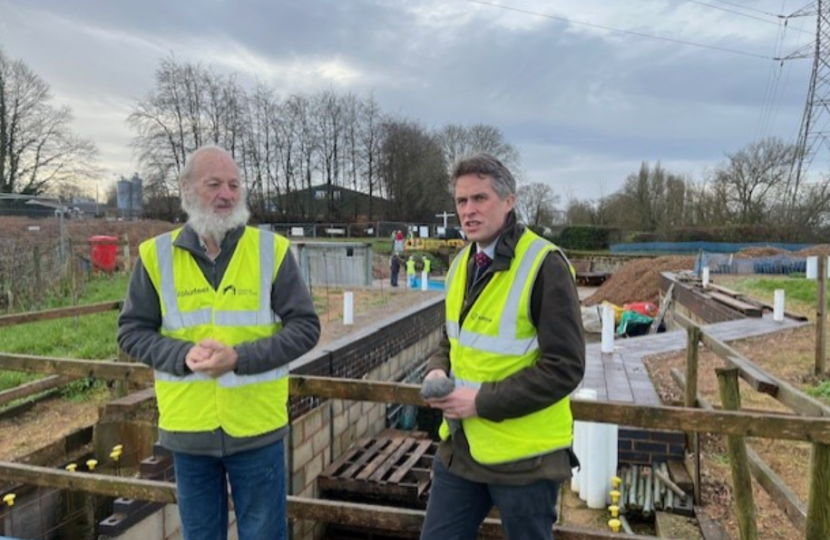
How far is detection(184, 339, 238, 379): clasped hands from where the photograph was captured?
1916 millimetres

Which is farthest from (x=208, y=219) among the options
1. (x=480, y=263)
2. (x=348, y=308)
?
(x=348, y=308)

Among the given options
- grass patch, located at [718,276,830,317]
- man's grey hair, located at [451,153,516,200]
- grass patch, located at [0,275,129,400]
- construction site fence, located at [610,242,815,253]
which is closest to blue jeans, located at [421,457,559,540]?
man's grey hair, located at [451,153,516,200]

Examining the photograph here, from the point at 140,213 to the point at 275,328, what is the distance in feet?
148

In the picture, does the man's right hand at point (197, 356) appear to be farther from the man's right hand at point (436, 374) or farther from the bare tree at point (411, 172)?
the bare tree at point (411, 172)

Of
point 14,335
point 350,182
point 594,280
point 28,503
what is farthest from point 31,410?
point 350,182

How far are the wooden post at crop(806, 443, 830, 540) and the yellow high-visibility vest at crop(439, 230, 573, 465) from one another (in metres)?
1.06

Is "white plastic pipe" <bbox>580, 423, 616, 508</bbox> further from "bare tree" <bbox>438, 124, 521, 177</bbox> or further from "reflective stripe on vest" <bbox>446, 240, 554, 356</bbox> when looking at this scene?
"bare tree" <bbox>438, 124, 521, 177</bbox>

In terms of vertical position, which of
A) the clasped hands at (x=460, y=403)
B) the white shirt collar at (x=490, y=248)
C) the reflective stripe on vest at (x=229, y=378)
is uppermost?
the white shirt collar at (x=490, y=248)

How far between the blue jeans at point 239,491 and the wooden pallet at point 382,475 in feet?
15.7

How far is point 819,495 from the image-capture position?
225 centimetres

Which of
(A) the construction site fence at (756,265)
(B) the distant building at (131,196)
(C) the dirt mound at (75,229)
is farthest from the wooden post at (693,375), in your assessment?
(B) the distant building at (131,196)

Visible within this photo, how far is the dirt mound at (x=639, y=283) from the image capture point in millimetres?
22062

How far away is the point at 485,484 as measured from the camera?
201 centimetres

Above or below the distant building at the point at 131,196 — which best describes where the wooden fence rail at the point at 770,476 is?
below
